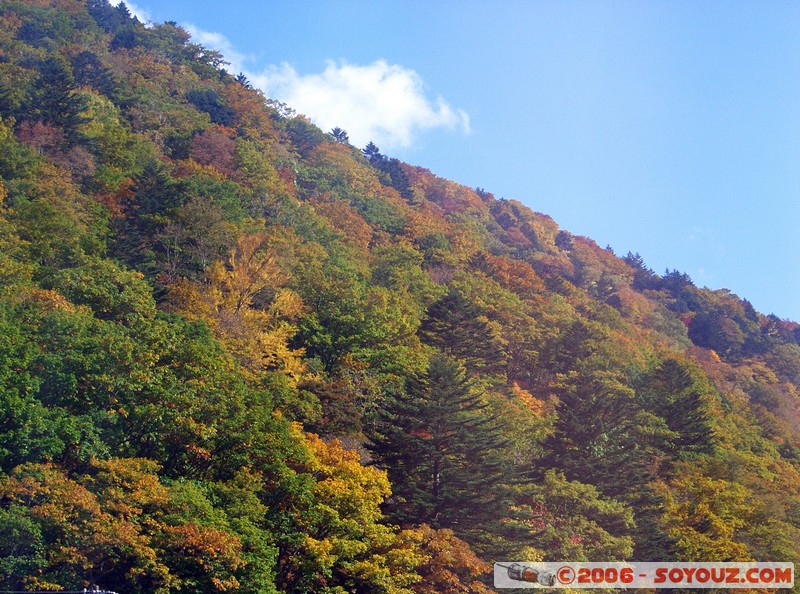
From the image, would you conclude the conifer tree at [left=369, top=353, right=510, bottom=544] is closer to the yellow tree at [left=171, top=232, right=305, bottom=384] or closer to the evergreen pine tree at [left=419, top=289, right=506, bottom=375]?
the yellow tree at [left=171, top=232, right=305, bottom=384]

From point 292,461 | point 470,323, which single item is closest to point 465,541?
point 292,461

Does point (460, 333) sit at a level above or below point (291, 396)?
above

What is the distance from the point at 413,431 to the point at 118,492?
12949mm

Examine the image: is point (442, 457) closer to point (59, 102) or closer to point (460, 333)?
point (460, 333)

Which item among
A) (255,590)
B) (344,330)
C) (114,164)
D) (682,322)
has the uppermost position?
(682,322)

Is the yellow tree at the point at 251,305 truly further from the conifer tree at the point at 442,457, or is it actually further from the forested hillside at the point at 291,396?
the conifer tree at the point at 442,457

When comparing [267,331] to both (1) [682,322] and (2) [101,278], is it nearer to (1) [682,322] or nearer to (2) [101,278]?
(2) [101,278]

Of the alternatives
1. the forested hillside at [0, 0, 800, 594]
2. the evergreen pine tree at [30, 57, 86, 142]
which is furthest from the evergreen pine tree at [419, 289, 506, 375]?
the evergreen pine tree at [30, 57, 86, 142]

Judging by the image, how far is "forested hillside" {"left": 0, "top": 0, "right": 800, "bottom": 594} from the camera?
73.1 feet

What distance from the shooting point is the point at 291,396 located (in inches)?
1233

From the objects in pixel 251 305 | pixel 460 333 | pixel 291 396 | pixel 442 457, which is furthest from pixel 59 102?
pixel 442 457

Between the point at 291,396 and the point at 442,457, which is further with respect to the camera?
the point at 291,396

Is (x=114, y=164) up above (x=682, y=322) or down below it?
below

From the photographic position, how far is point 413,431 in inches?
1248
